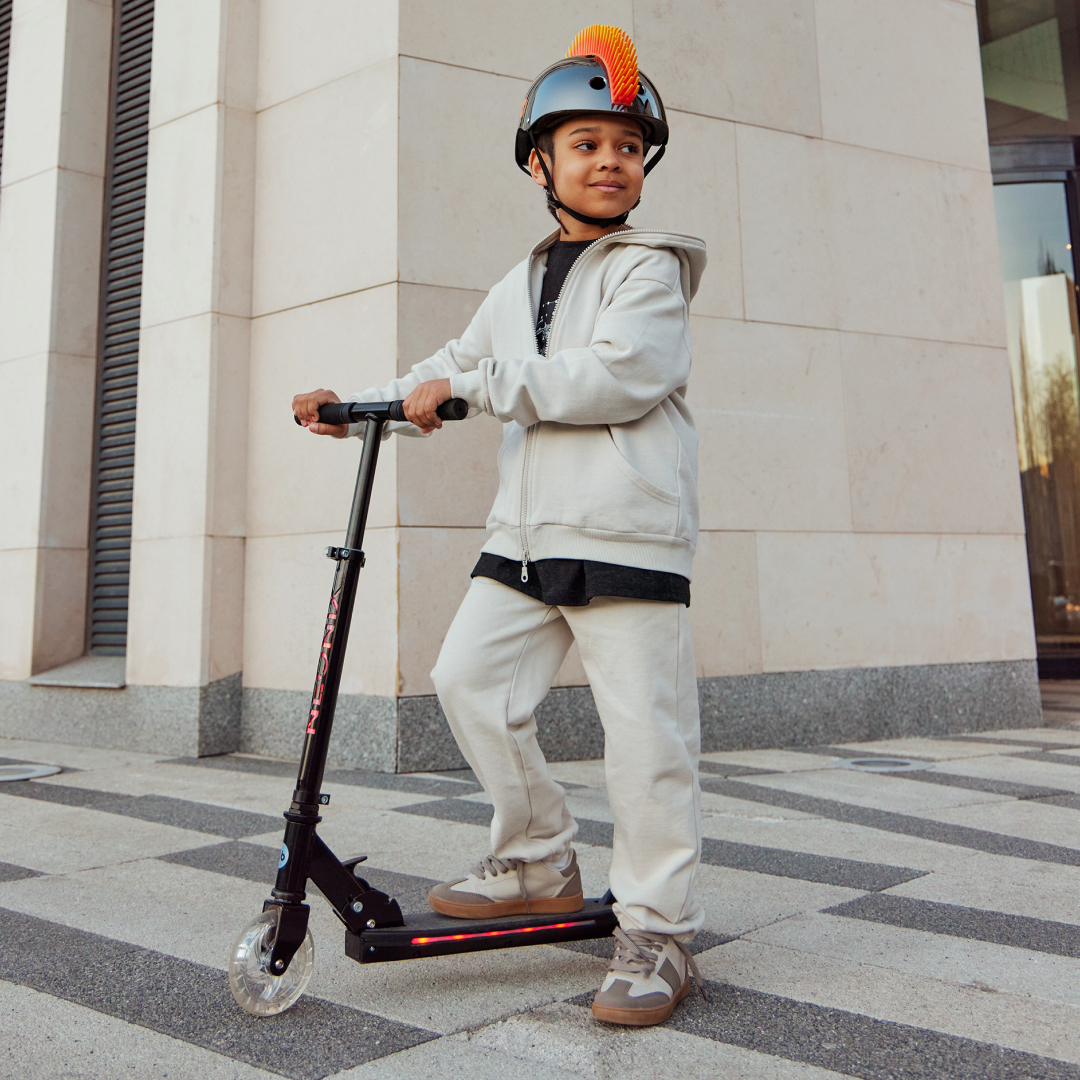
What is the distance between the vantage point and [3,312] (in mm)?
6895

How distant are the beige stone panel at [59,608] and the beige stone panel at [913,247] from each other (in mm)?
4988

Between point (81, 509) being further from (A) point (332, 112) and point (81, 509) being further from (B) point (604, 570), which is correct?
(B) point (604, 570)

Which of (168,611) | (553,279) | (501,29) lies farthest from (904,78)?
(168,611)

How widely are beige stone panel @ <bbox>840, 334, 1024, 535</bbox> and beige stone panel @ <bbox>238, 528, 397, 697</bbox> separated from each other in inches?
116

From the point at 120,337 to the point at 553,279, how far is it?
4.97 metres

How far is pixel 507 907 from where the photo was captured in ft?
7.77

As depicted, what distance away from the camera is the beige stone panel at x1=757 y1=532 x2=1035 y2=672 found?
6035 millimetres

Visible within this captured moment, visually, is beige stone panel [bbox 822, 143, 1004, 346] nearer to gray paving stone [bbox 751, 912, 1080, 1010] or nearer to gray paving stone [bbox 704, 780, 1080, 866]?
gray paving stone [bbox 704, 780, 1080, 866]

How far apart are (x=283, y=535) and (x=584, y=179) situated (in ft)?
11.8

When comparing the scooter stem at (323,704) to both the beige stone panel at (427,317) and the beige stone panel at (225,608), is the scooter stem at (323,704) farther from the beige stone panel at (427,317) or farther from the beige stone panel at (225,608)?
the beige stone panel at (225,608)

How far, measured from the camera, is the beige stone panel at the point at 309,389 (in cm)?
519

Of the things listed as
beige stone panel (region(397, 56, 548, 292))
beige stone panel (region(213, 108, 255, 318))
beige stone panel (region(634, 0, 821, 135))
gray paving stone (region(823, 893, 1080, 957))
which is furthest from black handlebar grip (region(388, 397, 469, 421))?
beige stone panel (region(634, 0, 821, 135))

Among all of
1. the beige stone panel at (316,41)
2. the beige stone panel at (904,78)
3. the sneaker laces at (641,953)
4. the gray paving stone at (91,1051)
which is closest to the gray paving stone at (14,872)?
the gray paving stone at (91,1051)

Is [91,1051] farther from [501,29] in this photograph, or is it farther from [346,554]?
[501,29]
